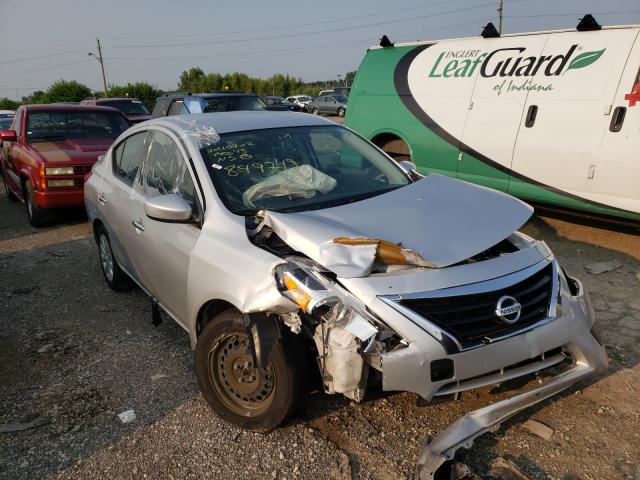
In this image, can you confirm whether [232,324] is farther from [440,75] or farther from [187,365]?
[440,75]

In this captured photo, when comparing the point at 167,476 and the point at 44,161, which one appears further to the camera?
the point at 44,161

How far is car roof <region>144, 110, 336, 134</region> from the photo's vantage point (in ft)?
12.4

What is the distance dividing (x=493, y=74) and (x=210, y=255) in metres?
4.96

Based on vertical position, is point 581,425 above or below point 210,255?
below

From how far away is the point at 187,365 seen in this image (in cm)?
368

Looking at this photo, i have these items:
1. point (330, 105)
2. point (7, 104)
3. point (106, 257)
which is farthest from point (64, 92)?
point (106, 257)

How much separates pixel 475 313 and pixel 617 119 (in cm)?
405

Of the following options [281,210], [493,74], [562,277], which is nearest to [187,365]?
[281,210]

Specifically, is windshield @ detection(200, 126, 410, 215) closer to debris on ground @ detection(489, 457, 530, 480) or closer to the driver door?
the driver door

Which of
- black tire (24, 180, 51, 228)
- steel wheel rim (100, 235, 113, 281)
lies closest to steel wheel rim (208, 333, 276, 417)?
steel wheel rim (100, 235, 113, 281)

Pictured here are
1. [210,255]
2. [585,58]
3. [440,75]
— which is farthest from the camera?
[440,75]

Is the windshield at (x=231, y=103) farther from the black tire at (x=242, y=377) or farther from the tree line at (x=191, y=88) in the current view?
the tree line at (x=191, y=88)

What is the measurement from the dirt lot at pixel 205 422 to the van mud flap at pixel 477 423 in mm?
206

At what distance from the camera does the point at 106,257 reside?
513 cm
